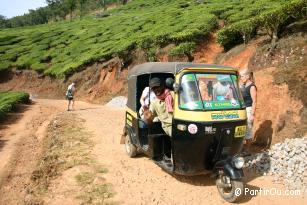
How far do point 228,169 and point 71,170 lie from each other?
4806 millimetres

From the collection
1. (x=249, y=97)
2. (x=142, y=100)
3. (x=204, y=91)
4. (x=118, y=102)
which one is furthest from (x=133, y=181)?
(x=118, y=102)

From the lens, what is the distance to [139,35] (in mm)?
34156

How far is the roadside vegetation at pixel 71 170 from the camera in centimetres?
877

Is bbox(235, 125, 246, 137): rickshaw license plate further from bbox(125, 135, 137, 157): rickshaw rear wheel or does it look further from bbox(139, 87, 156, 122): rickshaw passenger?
bbox(125, 135, 137, 157): rickshaw rear wheel

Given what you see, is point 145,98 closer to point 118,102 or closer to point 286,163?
point 286,163

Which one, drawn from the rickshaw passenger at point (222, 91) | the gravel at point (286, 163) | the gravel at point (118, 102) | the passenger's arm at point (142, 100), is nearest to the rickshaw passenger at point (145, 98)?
the passenger's arm at point (142, 100)

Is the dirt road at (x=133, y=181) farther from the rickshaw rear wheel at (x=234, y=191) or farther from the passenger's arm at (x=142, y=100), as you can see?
the passenger's arm at (x=142, y=100)

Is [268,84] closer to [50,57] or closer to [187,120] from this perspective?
[187,120]

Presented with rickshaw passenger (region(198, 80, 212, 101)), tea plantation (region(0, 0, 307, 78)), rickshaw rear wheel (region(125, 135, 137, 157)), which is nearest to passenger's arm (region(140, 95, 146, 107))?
rickshaw rear wheel (region(125, 135, 137, 157))

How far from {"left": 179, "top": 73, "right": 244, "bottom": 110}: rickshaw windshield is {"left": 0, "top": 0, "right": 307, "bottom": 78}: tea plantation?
908cm

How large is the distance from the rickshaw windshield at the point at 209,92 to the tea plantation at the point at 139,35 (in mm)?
9084

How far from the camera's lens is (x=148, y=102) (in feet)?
34.2

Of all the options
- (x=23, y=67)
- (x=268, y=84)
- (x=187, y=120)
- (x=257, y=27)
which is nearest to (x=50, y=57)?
(x=23, y=67)

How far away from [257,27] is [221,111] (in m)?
13.1
